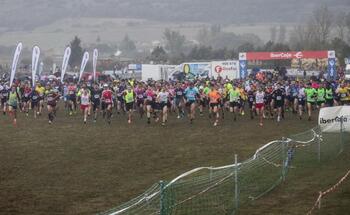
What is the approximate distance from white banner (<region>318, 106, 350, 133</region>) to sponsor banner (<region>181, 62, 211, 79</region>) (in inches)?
1302

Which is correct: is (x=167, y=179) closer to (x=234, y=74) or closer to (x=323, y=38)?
(x=234, y=74)

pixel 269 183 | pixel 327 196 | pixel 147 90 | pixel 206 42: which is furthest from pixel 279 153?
pixel 206 42

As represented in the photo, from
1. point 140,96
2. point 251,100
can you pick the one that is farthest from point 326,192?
point 140,96

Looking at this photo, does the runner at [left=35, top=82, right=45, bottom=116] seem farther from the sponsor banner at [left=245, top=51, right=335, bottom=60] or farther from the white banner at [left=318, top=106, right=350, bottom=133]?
the sponsor banner at [left=245, top=51, right=335, bottom=60]

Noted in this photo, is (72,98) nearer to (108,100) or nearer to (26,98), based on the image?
(26,98)

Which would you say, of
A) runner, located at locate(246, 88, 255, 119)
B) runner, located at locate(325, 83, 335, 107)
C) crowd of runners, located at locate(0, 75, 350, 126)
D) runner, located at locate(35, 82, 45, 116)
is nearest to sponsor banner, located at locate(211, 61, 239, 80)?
crowd of runners, located at locate(0, 75, 350, 126)

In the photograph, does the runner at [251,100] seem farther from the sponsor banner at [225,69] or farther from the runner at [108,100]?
the sponsor banner at [225,69]

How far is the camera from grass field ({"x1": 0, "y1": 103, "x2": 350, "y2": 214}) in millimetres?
11680

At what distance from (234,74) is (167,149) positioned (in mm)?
36646

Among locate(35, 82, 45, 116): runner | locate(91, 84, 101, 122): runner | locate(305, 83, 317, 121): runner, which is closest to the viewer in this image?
locate(305, 83, 317, 121): runner

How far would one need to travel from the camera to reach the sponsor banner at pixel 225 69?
54.7 metres

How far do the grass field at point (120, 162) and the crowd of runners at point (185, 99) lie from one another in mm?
1007

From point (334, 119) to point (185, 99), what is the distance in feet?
28.1

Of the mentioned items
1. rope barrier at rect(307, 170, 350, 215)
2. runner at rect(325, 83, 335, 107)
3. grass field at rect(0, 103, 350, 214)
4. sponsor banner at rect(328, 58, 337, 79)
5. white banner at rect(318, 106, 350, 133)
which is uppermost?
sponsor banner at rect(328, 58, 337, 79)
